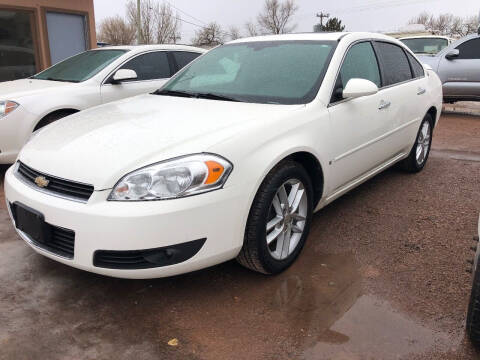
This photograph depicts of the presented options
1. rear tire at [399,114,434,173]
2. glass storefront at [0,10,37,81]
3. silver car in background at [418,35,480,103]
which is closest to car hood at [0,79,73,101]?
rear tire at [399,114,434,173]

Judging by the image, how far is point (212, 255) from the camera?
8.11ft

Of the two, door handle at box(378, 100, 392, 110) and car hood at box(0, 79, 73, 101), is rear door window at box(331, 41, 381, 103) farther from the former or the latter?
car hood at box(0, 79, 73, 101)

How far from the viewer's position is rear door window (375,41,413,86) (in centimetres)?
418

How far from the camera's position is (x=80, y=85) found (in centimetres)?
518

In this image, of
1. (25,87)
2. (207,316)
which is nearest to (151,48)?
(25,87)

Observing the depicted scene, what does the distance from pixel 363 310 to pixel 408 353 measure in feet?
1.25

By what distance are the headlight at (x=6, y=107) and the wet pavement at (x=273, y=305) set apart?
56.3 inches

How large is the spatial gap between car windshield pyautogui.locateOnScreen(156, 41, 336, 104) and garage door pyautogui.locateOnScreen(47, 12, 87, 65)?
7324 millimetres

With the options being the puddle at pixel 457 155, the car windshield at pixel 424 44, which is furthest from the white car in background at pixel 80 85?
the car windshield at pixel 424 44

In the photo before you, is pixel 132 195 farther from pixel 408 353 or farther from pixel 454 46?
pixel 454 46

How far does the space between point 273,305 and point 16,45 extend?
941 centimetres

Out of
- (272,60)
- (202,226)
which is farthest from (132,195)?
(272,60)

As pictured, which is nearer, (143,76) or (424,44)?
(143,76)

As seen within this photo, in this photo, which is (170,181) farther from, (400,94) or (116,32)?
(116,32)
